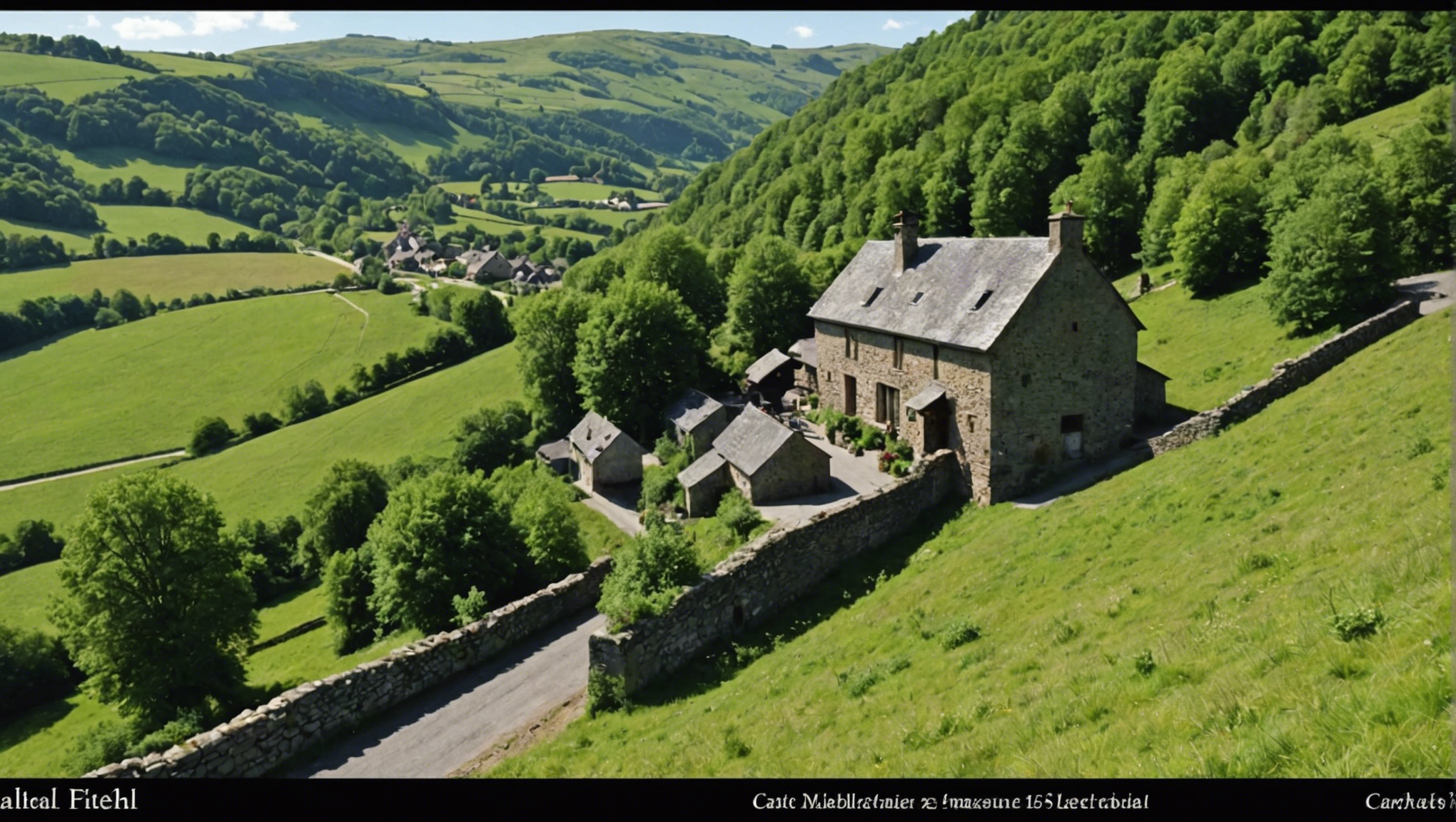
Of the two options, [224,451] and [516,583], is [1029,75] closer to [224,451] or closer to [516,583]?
[516,583]

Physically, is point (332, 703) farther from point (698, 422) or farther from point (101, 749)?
point (698, 422)

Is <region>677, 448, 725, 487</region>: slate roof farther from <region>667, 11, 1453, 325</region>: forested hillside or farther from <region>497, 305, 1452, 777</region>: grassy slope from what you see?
<region>667, 11, 1453, 325</region>: forested hillside

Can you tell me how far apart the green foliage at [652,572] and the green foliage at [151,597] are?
72.2ft

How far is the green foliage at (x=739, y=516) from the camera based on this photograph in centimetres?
3500

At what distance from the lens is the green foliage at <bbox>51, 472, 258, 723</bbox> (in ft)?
105

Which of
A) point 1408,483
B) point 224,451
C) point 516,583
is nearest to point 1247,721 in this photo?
point 1408,483

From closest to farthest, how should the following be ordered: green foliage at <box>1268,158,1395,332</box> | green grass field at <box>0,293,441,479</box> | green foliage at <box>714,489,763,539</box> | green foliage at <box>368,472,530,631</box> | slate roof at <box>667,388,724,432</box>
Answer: green foliage at <box>368,472,530,631</box> → green foliage at <box>714,489,763,539</box> → green foliage at <box>1268,158,1395,332</box> → slate roof at <box>667,388,724,432</box> → green grass field at <box>0,293,441,479</box>

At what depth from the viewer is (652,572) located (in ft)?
68.7

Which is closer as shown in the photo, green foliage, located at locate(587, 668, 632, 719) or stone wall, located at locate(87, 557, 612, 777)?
stone wall, located at locate(87, 557, 612, 777)

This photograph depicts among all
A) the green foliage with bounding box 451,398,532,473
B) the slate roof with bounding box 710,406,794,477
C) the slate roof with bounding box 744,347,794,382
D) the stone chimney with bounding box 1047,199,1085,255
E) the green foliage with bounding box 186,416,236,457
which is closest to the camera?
the stone chimney with bounding box 1047,199,1085,255

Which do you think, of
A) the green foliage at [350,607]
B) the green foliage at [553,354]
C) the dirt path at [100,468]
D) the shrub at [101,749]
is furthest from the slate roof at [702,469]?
the dirt path at [100,468]

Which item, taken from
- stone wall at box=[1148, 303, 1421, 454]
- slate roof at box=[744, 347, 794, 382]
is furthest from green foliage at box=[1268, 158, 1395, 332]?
slate roof at box=[744, 347, 794, 382]

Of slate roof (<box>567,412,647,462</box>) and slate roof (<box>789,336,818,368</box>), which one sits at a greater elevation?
slate roof (<box>789,336,818,368</box>)

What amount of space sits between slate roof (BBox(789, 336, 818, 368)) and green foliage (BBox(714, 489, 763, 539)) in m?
14.1
